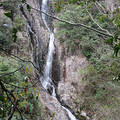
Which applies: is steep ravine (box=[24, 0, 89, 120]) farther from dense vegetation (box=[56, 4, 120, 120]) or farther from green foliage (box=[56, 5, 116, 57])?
green foliage (box=[56, 5, 116, 57])

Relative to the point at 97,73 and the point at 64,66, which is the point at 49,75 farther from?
the point at 97,73

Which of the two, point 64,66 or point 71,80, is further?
point 64,66

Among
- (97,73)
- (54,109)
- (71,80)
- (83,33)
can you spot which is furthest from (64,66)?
(54,109)

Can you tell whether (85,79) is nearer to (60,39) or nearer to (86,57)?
(86,57)

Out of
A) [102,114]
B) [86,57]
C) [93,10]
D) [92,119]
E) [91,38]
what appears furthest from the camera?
[93,10]

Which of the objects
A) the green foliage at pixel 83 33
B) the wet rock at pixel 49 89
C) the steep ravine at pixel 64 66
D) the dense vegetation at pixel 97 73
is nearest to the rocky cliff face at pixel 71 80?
the steep ravine at pixel 64 66

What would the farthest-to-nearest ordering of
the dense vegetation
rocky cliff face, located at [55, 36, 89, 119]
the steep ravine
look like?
the steep ravine < rocky cliff face, located at [55, 36, 89, 119] < the dense vegetation

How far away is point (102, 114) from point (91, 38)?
5.40 m

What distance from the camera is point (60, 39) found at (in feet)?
41.4

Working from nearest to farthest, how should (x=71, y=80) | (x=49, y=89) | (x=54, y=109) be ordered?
1. (x=54, y=109)
2. (x=49, y=89)
3. (x=71, y=80)

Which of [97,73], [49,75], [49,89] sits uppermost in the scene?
[97,73]

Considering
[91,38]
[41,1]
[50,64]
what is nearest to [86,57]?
[91,38]

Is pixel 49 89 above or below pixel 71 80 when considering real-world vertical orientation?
below

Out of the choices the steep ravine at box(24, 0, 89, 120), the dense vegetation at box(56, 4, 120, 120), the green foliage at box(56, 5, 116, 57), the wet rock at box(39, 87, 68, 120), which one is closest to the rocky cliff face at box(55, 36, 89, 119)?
the steep ravine at box(24, 0, 89, 120)
